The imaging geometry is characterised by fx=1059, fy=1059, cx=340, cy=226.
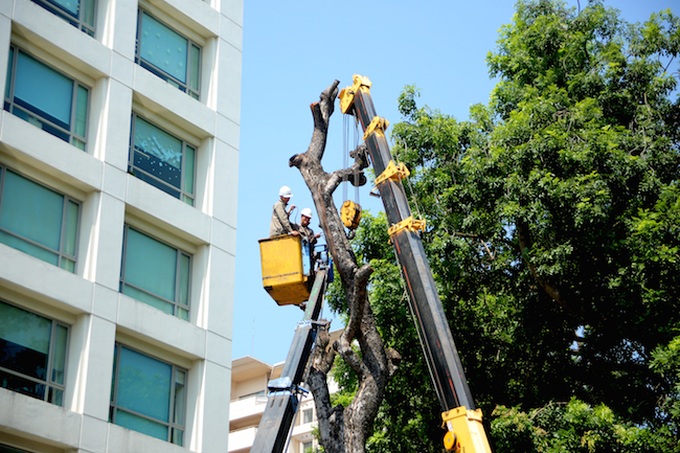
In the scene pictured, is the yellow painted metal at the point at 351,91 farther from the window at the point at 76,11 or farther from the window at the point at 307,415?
the window at the point at 307,415

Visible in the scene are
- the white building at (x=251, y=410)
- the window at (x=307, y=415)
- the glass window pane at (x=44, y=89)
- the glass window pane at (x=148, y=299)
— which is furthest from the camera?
the window at (x=307, y=415)

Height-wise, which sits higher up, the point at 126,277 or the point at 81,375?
the point at 126,277

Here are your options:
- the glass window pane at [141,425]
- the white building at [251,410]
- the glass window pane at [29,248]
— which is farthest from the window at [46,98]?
the white building at [251,410]

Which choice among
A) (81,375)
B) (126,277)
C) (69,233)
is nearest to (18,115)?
(69,233)

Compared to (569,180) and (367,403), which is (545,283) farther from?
(367,403)

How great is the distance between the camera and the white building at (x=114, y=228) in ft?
55.3

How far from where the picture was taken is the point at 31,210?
695 inches

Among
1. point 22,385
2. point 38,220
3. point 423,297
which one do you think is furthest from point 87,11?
point 423,297

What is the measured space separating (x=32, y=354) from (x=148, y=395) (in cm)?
238

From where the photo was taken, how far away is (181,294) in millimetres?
19781

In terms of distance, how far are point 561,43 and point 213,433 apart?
1389cm

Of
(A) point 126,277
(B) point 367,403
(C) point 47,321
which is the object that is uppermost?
(A) point 126,277

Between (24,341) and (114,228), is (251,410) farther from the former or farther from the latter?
(24,341)

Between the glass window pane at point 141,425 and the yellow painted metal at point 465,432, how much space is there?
5247mm
